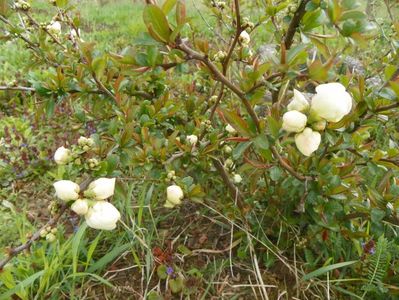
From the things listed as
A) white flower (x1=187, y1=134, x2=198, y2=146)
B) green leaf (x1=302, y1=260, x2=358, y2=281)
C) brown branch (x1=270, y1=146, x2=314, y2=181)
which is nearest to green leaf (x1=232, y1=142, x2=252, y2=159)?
brown branch (x1=270, y1=146, x2=314, y2=181)

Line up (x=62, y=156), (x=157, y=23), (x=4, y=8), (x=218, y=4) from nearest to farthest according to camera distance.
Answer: (x=157, y=23) → (x=62, y=156) → (x=4, y=8) → (x=218, y=4)

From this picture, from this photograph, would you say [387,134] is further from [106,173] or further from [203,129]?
[106,173]

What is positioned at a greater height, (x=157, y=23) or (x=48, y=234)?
(x=157, y=23)

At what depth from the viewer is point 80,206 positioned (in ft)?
2.95

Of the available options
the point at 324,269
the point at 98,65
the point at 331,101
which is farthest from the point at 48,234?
the point at 324,269

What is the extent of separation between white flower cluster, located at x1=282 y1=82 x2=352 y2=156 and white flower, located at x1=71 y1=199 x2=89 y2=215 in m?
0.47

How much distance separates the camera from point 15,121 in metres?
2.48

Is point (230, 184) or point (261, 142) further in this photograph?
point (230, 184)

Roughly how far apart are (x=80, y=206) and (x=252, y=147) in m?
0.71

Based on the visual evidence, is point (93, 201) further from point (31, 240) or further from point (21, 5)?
point (21, 5)

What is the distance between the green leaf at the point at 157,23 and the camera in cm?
77

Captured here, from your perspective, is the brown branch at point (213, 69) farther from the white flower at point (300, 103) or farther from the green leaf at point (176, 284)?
the green leaf at point (176, 284)

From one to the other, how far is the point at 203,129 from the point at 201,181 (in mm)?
194

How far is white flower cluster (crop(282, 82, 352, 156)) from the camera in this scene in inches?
31.8
